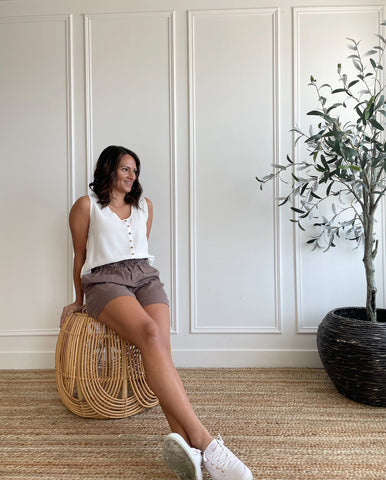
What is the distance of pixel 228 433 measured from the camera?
66.5 inches

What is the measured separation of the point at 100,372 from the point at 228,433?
632 millimetres

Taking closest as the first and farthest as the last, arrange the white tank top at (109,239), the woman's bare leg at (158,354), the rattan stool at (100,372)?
the woman's bare leg at (158,354) < the rattan stool at (100,372) < the white tank top at (109,239)

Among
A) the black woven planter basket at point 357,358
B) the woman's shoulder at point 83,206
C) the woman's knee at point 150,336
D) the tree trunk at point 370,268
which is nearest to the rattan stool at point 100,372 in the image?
the woman's knee at point 150,336

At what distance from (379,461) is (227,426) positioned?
0.60 metres

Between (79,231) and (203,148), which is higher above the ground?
(203,148)

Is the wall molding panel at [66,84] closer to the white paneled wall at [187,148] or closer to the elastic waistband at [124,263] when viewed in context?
the white paneled wall at [187,148]

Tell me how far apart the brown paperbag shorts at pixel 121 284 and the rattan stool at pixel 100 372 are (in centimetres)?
11

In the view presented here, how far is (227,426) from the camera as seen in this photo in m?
1.75

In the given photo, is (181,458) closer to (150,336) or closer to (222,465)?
(222,465)

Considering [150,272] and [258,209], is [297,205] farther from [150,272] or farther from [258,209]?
[150,272]

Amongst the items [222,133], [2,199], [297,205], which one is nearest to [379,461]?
[297,205]

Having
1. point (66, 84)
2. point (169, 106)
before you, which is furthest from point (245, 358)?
point (66, 84)

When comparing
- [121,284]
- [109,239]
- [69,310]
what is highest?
[109,239]

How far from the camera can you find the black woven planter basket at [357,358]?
1859 mm
